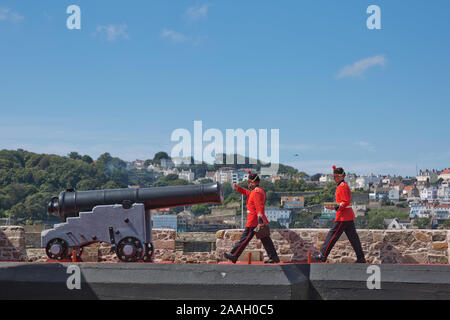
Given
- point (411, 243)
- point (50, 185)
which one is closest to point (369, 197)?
point (50, 185)

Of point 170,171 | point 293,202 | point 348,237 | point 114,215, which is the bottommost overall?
point 293,202

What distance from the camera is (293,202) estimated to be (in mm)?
144000

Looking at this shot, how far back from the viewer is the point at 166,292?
21.6 ft

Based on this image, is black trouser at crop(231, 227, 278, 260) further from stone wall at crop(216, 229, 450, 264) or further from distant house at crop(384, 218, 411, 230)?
distant house at crop(384, 218, 411, 230)

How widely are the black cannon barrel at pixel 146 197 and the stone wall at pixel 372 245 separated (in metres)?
1.46

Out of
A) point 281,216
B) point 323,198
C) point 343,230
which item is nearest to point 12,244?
point 343,230

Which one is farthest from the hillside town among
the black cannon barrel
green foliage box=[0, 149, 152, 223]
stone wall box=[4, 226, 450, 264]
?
the black cannon barrel

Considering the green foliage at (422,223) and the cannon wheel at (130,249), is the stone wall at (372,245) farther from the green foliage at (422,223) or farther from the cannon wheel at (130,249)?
the green foliage at (422,223)

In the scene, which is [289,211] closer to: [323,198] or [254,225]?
[323,198]

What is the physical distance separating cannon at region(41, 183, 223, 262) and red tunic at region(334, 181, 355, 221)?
5.92 ft

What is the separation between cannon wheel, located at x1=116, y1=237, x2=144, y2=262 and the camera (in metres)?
8.59

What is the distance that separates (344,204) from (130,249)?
3205 millimetres
